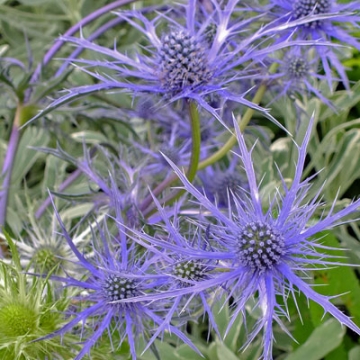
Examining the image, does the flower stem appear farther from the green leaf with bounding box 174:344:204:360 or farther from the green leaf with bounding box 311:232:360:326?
the green leaf with bounding box 311:232:360:326

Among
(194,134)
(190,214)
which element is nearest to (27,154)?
(190,214)

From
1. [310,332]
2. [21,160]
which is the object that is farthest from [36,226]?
[310,332]

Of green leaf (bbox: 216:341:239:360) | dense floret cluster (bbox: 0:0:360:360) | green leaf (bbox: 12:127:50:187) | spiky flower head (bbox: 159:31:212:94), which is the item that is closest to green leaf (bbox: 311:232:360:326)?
dense floret cluster (bbox: 0:0:360:360)

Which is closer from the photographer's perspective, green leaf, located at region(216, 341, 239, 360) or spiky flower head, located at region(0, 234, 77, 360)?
spiky flower head, located at region(0, 234, 77, 360)

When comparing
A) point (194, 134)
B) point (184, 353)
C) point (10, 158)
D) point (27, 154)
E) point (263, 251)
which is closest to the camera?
point (263, 251)

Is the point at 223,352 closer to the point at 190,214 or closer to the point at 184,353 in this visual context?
the point at 184,353

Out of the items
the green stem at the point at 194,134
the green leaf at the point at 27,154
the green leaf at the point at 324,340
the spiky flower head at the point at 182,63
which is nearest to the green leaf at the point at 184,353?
the green leaf at the point at 324,340

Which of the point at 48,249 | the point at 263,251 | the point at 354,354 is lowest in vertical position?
the point at 354,354

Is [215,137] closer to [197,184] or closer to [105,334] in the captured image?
[197,184]
